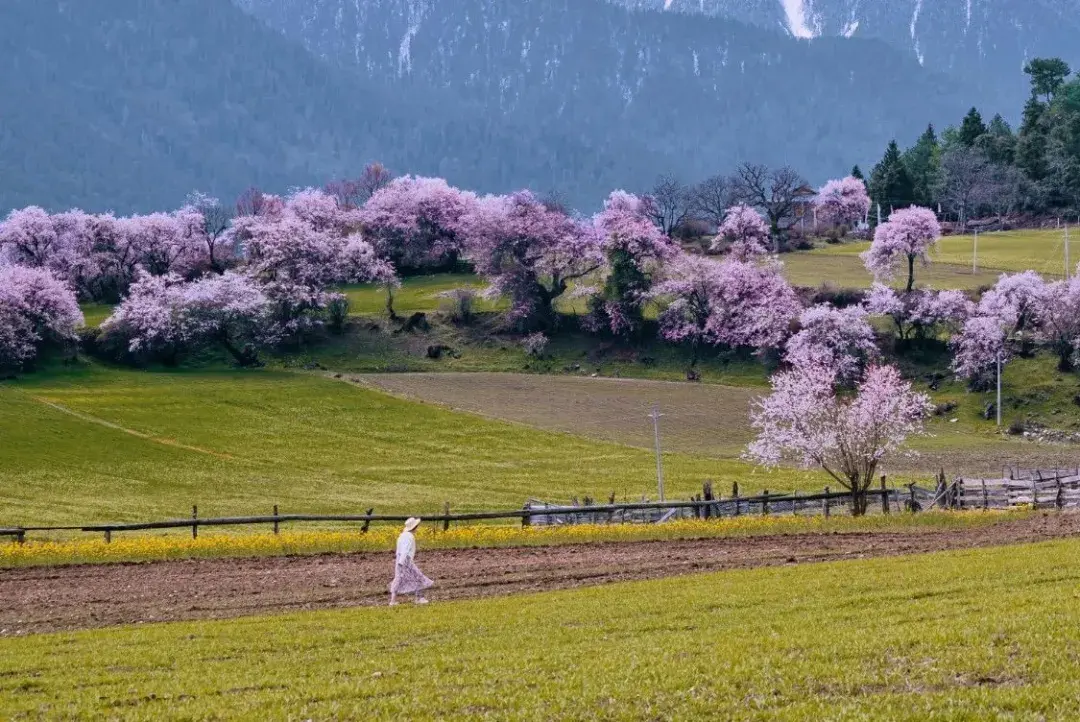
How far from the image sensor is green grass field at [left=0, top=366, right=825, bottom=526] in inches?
2429

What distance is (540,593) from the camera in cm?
2720

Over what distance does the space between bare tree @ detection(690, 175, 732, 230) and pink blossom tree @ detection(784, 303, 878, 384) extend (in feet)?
217

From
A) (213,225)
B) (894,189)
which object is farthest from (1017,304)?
(213,225)

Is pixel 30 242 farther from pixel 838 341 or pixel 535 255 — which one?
pixel 838 341

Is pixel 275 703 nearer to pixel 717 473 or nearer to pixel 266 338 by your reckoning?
pixel 717 473

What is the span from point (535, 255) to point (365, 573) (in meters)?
86.5

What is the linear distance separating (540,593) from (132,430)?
191 ft

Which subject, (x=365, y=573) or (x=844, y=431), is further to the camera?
(x=844, y=431)

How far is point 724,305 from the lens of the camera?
11000 cm

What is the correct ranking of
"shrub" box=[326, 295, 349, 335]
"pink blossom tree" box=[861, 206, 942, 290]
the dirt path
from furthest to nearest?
"pink blossom tree" box=[861, 206, 942, 290], "shrub" box=[326, 295, 349, 335], the dirt path

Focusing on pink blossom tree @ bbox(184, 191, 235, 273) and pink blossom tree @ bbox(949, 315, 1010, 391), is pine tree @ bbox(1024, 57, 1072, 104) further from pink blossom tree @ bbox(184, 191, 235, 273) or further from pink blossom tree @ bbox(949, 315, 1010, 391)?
pink blossom tree @ bbox(184, 191, 235, 273)

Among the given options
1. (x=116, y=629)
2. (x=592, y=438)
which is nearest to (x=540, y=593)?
(x=116, y=629)

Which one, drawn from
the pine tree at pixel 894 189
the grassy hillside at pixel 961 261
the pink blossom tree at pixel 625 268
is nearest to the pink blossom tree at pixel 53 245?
the pink blossom tree at pixel 625 268

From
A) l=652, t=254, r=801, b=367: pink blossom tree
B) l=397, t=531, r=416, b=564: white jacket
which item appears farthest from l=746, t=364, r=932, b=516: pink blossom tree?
l=652, t=254, r=801, b=367: pink blossom tree
